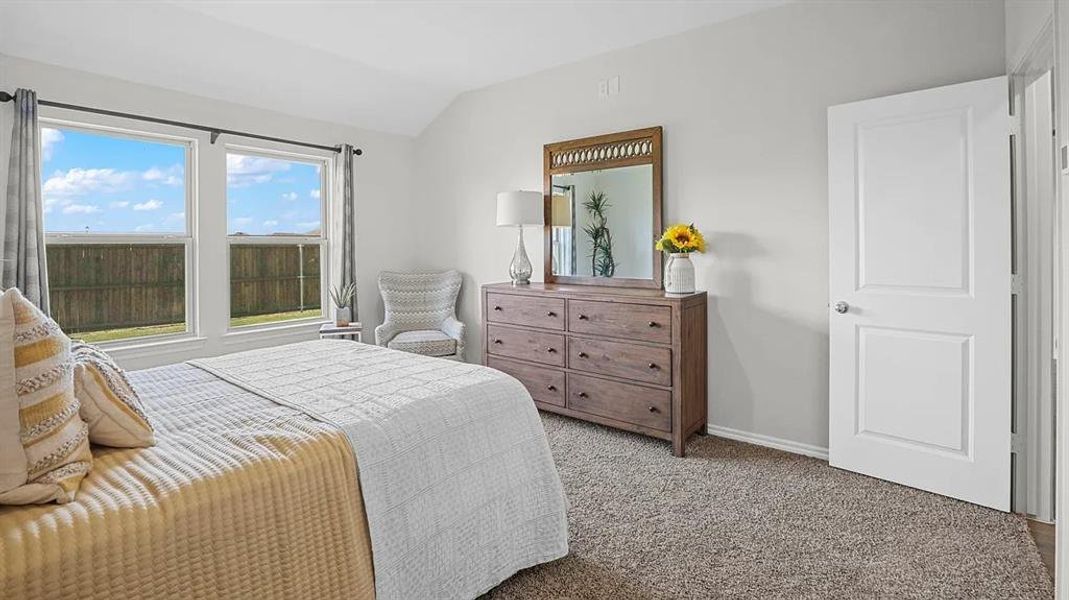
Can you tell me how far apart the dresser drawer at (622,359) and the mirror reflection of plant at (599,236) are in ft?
2.18

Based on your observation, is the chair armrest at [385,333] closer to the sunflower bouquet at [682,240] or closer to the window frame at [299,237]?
the window frame at [299,237]

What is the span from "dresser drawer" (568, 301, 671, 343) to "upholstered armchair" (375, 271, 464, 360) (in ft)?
4.40

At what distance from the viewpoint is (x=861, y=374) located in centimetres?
291

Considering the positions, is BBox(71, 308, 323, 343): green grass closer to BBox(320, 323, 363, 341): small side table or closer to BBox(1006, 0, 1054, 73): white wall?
BBox(320, 323, 363, 341): small side table

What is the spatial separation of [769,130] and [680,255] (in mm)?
868

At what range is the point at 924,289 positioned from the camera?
2695 millimetres

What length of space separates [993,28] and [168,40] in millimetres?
4468

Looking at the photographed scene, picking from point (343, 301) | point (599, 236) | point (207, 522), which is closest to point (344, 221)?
point (343, 301)

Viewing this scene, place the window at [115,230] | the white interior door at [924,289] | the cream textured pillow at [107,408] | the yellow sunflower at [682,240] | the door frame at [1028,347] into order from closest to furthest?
the cream textured pillow at [107,408] < the door frame at [1028,347] < the white interior door at [924,289] < the yellow sunflower at [682,240] < the window at [115,230]

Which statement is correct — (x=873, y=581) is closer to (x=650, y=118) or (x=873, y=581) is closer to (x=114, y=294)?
(x=650, y=118)

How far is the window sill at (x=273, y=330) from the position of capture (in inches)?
168

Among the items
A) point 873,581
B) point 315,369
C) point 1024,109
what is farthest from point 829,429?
point 315,369

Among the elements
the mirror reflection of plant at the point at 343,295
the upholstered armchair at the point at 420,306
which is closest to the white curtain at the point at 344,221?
the mirror reflection of plant at the point at 343,295

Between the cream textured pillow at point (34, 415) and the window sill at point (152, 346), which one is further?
the window sill at point (152, 346)
